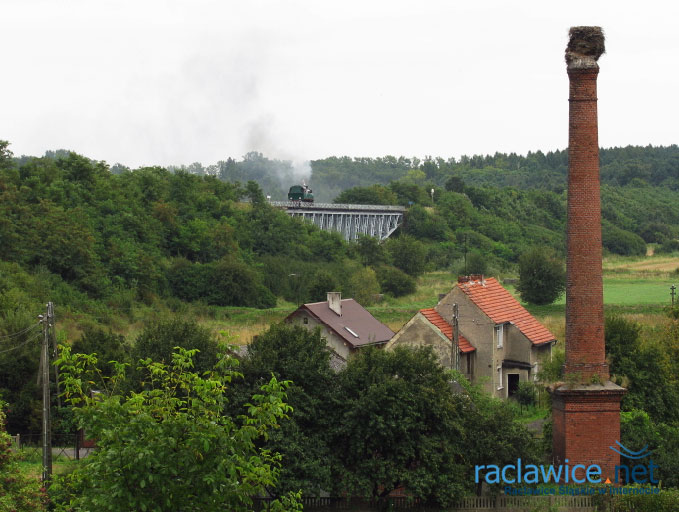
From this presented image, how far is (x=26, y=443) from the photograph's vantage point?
107 feet

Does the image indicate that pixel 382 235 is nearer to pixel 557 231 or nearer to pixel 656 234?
pixel 557 231

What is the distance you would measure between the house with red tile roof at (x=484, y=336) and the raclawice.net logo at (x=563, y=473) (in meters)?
11.4

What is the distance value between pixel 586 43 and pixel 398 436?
34.2 ft

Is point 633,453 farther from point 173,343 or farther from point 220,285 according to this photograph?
point 220,285

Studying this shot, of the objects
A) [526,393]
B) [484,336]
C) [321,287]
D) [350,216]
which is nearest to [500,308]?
[484,336]

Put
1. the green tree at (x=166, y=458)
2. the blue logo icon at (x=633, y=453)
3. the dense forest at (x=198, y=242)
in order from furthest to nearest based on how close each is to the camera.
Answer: the dense forest at (x=198, y=242), the blue logo icon at (x=633, y=453), the green tree at (x=166, y=458)

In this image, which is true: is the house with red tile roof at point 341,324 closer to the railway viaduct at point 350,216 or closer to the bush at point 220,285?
the bush at point 220,285

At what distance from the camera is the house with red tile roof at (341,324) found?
1576 inches

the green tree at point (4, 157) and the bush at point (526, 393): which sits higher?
the green tree at point (4, 157)

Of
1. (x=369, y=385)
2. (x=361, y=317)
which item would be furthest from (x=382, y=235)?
(x=369, y=385)

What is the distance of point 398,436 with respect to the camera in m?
24.3

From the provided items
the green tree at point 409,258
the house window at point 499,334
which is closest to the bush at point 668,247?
the green tree at point 409,258

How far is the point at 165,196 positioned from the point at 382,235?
101 feet

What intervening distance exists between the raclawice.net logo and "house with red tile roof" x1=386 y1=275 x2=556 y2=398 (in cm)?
1144
